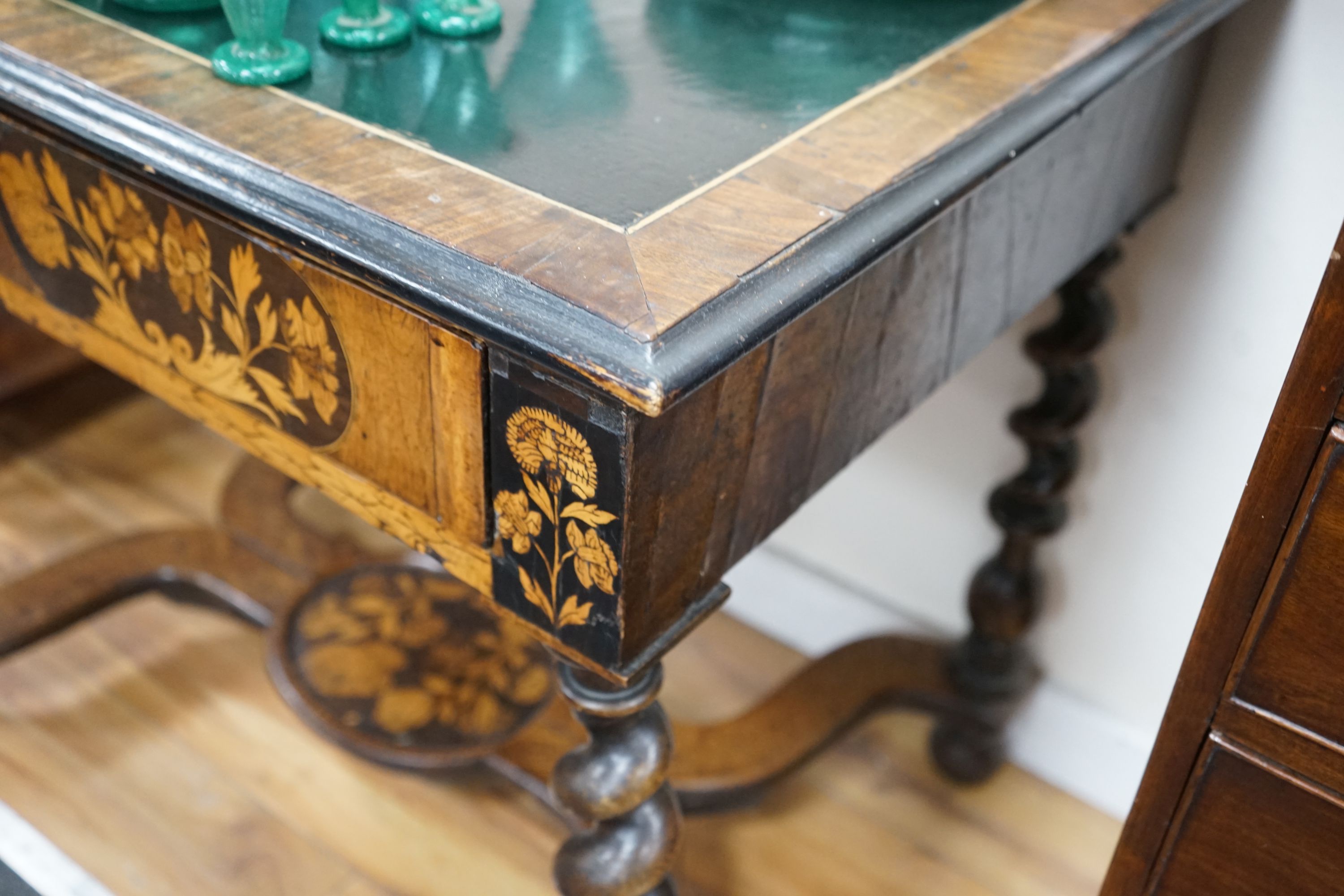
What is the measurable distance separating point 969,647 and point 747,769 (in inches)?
10.5

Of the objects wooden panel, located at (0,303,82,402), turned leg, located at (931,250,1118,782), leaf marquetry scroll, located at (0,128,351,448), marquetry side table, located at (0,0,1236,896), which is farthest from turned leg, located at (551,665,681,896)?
wooden panel, located at (0,303,82,402)

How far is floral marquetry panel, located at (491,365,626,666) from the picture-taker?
1.78ft

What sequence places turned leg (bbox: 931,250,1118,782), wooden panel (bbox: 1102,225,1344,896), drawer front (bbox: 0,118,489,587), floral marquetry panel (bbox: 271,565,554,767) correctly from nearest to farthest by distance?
wooden panel (bbox: 1102,225,1344,896) → drawer front (bbox: 0,118,489,587) → turned leg (bbox: 931,250,1118,782) → floral marquetry panel (bbox: 271,565,554,767)

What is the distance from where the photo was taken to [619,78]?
2.36 ft

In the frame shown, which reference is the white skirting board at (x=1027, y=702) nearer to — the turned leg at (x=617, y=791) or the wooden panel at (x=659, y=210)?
the turned leg at (x=617, y=791)

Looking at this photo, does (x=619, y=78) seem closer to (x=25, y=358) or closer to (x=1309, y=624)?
(x=1309, y=624)

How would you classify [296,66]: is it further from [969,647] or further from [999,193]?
[969,647]

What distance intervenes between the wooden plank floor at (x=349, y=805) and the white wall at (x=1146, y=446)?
0.11 m

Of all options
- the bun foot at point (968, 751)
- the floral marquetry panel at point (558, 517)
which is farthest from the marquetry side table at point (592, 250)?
the bun foot at point (968, 751)

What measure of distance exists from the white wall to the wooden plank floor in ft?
0.35

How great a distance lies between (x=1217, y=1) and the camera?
2.61 ft

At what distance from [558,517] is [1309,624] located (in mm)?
335

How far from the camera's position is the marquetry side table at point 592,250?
54 centimetres

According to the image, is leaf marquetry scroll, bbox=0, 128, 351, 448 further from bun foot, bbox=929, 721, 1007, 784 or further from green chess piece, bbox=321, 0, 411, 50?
bun foot, bbox=929, 721, 1007, 784
